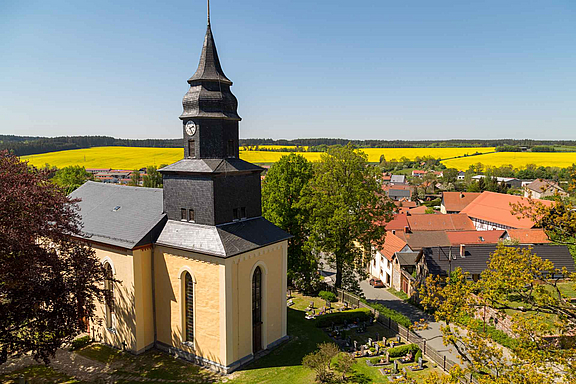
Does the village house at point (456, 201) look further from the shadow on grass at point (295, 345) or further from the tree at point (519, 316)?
the tree at point (519, 316)

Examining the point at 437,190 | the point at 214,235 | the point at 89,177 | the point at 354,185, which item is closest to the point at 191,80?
the point at 214,235

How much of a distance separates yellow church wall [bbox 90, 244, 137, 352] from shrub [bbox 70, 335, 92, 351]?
1561 mm

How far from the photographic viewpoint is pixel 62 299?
20453 millimetres

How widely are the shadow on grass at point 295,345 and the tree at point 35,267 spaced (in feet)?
36.7

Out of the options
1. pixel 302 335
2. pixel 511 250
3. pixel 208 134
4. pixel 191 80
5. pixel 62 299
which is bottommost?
pixel 302 335

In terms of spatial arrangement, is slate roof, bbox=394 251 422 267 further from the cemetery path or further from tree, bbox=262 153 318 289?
tree, bbox=262 153 318 289

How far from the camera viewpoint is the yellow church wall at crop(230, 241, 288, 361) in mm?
23391

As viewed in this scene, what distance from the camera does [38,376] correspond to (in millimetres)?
23094

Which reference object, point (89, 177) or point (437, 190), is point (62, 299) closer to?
point (89, 177)

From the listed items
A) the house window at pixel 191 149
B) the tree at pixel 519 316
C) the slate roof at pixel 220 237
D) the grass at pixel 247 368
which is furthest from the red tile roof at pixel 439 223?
the tree at pixel 519 316

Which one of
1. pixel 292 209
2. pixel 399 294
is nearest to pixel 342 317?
pixel 292 209

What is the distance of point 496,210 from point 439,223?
1645cm

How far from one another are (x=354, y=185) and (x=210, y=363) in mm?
20712

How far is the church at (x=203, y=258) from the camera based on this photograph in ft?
76.4
